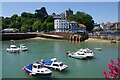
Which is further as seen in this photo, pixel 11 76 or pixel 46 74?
pixel 11 76

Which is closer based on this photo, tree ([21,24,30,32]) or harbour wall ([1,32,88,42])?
harbour wall ([1,32,88,42])

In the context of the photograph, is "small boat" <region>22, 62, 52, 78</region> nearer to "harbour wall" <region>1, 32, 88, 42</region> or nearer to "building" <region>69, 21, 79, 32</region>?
"harbour wall" <region>1, 32, 88, 42</region>

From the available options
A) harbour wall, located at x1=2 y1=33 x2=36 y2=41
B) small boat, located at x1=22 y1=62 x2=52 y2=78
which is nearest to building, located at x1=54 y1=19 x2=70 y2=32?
harbour wall, located at x1=2 y1=33 x2=36 y2=41

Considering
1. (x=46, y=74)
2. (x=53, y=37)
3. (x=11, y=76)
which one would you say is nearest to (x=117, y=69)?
(x=46, y=74)

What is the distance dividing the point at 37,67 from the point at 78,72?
6516 mm

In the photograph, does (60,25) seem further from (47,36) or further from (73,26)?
(47,36)

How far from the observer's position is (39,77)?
800 inches

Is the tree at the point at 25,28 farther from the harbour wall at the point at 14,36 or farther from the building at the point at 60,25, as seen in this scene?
the harbour wall at the point at 14,36

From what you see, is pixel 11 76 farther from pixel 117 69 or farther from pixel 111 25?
pixel 111 25

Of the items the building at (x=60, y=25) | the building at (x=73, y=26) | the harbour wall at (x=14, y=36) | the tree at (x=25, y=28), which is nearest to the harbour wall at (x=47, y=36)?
the harbour wall at (x=14, y=36)

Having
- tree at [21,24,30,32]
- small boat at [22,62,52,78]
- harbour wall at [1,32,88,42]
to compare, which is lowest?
small boat at [22,62,52,78]

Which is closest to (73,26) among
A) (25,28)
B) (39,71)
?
(25,28)

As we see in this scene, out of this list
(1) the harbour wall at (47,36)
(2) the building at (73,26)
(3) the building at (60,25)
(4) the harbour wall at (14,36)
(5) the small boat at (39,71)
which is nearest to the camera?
(5) the small boat at (39,71)

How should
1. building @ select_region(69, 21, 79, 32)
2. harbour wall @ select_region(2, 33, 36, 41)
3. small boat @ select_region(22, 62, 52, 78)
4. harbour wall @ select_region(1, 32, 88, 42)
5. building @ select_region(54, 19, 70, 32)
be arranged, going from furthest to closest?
building @ select_region(69, 21, 79, 32) → building @ select_region(54, 19, 70, 32) → harbour wall @ select_region(2, 33, 36, 41) → harbour wall @ select_region(1, 32, 88, 42) → small boat @ select_region(22, 62, 52, 78)
